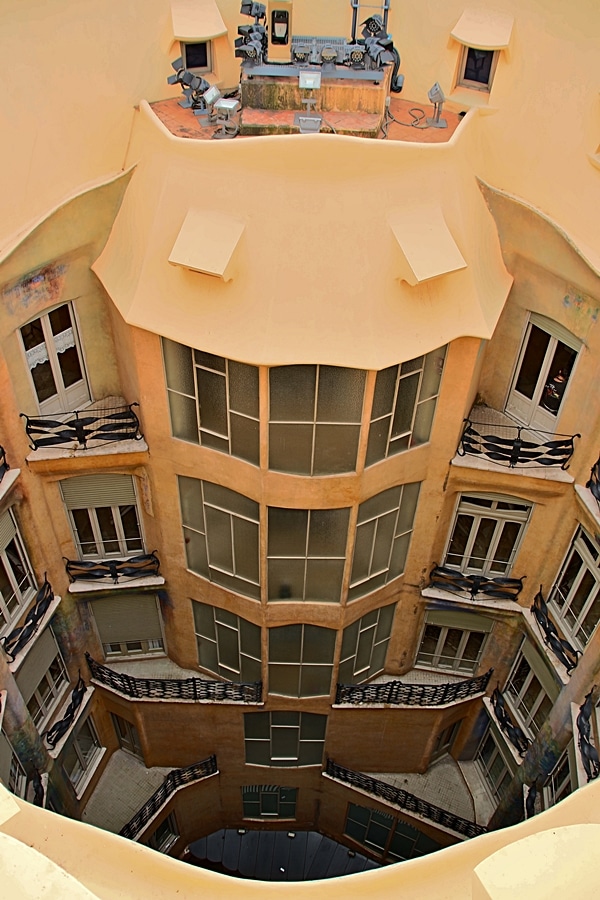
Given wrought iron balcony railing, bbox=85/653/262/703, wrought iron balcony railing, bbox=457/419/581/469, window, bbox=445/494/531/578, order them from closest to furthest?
wrought iron balcony railing, bbox=457/419/581/469
window, bbox=445/494/531/578
wrought iron balcony railing, bbox=85/653/262/703

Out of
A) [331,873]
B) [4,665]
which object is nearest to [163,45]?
[4,665]

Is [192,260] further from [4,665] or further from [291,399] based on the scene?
[4,665]

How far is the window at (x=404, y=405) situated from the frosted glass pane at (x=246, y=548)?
3.78 metres

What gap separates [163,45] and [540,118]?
9110 millimetres

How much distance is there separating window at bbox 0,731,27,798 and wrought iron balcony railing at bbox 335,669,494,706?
30.8 ft

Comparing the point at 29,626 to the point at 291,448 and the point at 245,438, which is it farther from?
the point at 291,448

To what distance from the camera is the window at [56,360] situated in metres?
16.9

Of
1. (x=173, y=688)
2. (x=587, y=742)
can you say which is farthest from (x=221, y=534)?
(x=587, y=742)

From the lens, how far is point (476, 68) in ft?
57.2

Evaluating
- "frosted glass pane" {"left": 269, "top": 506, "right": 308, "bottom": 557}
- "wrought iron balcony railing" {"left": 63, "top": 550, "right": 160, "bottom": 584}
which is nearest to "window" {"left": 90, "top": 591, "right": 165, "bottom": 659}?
"wrought iron balcony railing" {"left": 63, "top": 550, "right": 160, "bottom": 584}

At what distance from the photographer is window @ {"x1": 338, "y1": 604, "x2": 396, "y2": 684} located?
21250mm

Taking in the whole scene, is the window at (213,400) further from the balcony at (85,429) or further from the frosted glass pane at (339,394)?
the frosted glass pane at (339,394)

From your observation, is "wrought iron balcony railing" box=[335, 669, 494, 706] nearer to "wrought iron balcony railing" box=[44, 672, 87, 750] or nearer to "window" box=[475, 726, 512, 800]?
"window" box=[475, 726, 512, 800]

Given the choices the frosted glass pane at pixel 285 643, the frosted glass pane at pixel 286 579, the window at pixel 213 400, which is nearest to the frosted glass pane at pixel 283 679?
the frosted glass pane at pixel 285 643
